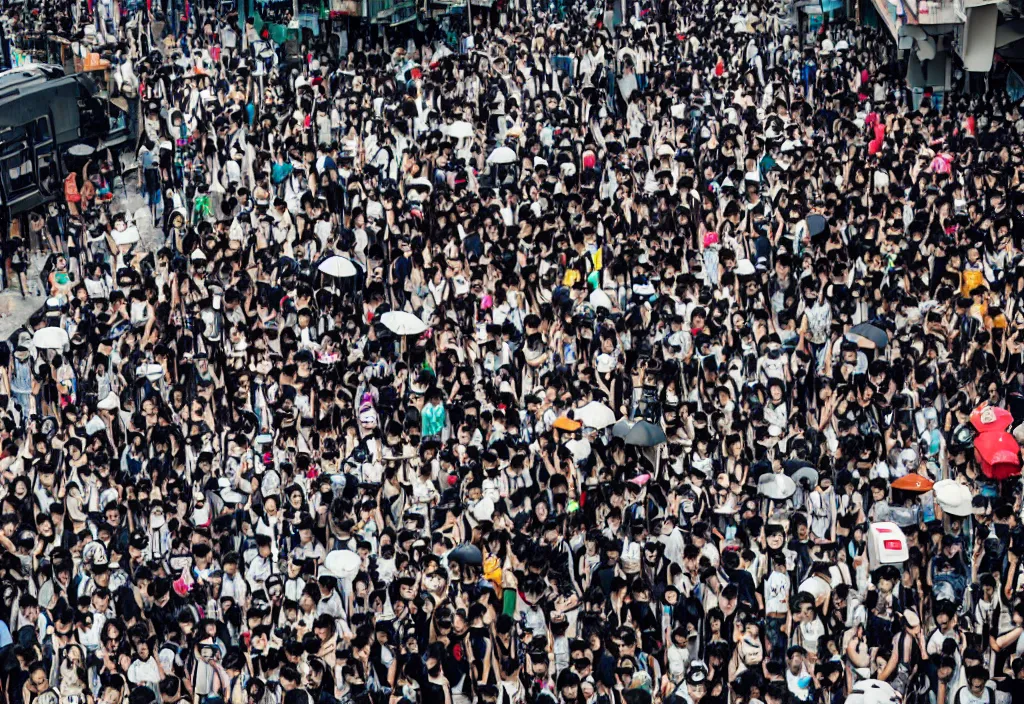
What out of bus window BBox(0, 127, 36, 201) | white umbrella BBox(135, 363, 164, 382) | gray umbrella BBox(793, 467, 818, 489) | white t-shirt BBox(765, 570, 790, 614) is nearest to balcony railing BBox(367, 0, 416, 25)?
bus window BBox(0, 127, 36, 201)

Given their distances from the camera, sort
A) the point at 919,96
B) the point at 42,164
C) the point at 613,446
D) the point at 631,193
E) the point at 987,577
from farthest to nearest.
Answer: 1. the point at 919,96
2. the point at 42,164
3. the point at 631,193
4. the point at 613,446
5. the point at 987,577

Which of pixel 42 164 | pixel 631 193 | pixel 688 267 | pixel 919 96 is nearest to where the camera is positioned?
Answer: pixel 688 267

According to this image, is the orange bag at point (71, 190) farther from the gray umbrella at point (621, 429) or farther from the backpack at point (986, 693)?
the backpack at point (986, 693)

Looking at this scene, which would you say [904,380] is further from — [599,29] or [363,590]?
[599,29]

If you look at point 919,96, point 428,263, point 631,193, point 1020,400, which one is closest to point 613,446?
point 1020,400

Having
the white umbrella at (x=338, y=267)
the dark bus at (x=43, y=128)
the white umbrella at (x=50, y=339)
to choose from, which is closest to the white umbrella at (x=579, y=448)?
the white umbrella at (x=338, y=267)

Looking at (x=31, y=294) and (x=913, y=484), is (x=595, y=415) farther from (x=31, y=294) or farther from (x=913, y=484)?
(x=31, y=294)

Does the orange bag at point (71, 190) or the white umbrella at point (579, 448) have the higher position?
the white umbrella at point (579, 448)
